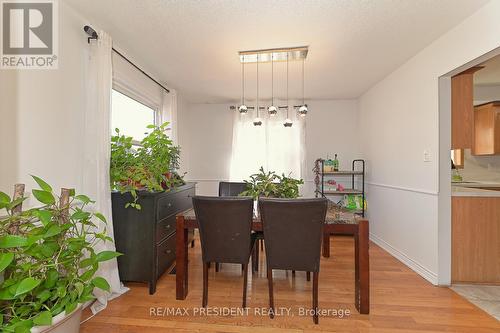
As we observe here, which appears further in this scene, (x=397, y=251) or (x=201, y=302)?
(x=397, y=251)

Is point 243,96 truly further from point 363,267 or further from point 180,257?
point 363,267

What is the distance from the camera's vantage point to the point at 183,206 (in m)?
2.83

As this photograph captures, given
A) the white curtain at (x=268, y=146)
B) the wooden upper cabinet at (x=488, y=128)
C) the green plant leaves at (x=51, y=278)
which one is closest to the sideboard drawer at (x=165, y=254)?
the green plant leaves at (x=51, y=278)

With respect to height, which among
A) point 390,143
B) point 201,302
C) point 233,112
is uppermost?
point 233,112

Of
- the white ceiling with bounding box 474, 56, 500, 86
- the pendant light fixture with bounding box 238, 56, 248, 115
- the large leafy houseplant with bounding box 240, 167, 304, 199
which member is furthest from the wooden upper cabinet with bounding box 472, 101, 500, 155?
the pendant light fixture with bounding box 238, 56, 248, 115

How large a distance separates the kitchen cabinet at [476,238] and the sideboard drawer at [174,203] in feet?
9.49

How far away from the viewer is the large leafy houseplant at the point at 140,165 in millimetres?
2127

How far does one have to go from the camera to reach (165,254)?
2404mm

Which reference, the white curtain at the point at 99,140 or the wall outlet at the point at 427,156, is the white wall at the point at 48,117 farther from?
the wall outlet at the point at 427,156

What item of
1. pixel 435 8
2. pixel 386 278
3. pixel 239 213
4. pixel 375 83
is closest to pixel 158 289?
pixel 239 213

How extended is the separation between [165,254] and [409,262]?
9.19 feet

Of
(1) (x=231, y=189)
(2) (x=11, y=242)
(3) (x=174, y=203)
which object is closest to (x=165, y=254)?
(3) (x=174, y=203)

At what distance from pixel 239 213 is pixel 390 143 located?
8.29 feet

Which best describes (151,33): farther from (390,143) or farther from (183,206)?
(390,143)
